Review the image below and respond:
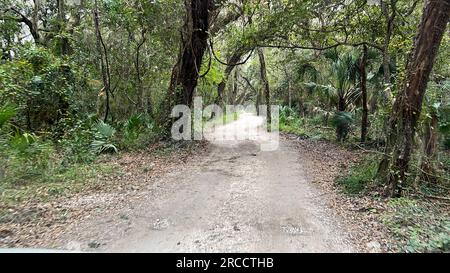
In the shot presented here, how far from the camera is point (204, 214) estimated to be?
497cm

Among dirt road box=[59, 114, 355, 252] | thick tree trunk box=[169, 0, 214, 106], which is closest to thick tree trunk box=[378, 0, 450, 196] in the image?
dirt road box=[59, 114, 355, 252]

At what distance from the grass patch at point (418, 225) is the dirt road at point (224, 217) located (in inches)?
29.0

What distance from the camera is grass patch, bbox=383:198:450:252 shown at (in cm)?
375

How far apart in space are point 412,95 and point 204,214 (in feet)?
13.3

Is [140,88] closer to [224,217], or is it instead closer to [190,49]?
Result: [190,49]

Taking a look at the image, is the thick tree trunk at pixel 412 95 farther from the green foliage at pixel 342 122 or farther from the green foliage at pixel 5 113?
the green foliage at pixel 5 113

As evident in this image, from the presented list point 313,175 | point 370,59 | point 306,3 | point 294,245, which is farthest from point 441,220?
point 370,59

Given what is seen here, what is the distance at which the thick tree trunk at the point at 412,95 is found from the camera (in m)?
4.86

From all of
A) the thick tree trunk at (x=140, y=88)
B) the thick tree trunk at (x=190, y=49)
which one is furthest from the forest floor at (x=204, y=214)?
the thick tree trunk at (x=140, y=88)

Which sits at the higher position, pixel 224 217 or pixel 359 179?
pixel 359 179

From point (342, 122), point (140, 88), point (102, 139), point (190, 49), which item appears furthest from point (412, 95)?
point (140, 88)

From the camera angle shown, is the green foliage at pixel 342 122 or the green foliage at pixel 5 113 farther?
the green foliage at pixel 342 122

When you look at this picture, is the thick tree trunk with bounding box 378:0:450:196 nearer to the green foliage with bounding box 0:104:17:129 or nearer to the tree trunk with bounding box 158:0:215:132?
the tree trunk with bounding box 158:0:215:132

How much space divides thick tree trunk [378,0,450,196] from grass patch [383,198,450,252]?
495 millimetres
